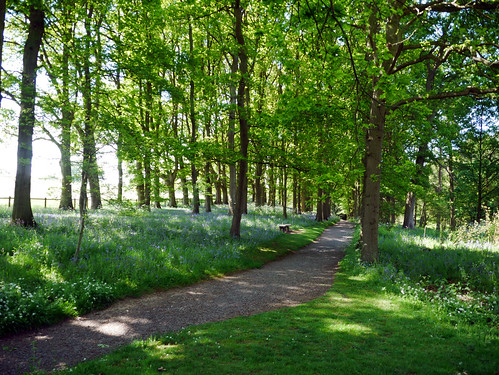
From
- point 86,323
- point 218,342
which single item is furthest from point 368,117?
point 86,323

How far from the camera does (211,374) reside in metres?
4.06

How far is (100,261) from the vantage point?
8.76 metres

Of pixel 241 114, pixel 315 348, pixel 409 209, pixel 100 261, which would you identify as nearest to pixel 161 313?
pixel 100 261

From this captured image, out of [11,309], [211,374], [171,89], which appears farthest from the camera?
[171,89]

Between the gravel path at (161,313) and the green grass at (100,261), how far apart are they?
383 millimetres

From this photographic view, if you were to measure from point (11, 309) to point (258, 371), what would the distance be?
17.2 feet

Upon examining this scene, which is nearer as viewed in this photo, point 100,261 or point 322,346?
point 322,346

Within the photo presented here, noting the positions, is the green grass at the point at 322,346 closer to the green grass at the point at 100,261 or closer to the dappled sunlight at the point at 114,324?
the dappled sunlight at the point at 114,324

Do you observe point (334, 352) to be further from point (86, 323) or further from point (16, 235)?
point (16, 235)

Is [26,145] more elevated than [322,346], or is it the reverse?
[26,145]

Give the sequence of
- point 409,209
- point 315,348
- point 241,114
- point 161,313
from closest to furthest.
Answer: point 315,348, point 161,313, point 241,114, point 409,209

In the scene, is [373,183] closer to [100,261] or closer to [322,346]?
[322,346]

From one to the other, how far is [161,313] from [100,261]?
3000mm

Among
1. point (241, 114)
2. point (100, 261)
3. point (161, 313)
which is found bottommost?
Result: point (161, 313)
